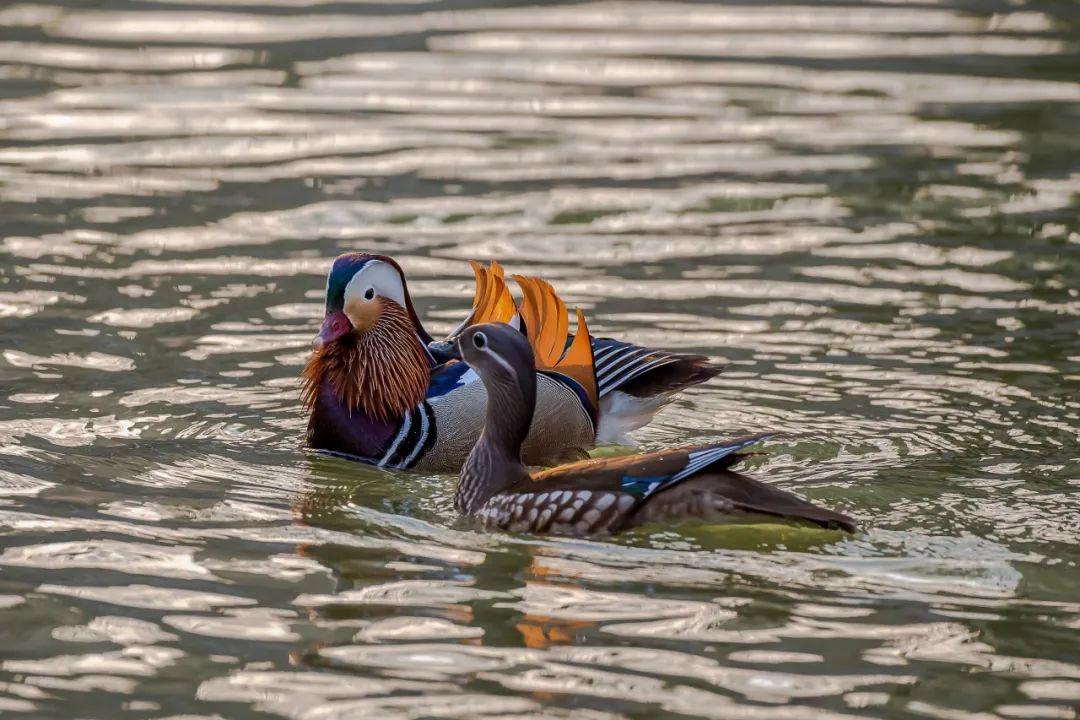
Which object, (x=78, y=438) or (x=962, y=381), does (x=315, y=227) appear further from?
(x=962, y=381)

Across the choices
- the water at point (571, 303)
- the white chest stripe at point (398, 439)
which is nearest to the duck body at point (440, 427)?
the white chest stripe at point (398, 439)

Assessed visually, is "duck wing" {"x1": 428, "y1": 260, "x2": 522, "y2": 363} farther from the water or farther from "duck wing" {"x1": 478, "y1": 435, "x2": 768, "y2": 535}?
"duck wing" {"x1": 478, "y1": 435, "x2": 768, "y2": 535}

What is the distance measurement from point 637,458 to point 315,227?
6.02m

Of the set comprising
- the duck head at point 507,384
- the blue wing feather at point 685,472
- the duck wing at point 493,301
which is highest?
the duck wing at point 493,301

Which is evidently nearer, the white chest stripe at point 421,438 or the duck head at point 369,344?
the white chest stripe at point 421,438

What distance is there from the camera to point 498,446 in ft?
31.1

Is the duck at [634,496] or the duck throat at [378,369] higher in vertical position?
the duck throat at [378,369]

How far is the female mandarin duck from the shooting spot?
10.5 m

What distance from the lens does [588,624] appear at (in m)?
7.71

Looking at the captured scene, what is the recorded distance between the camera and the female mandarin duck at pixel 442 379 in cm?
1048

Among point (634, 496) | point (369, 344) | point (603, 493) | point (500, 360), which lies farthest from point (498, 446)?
point (369, 344)

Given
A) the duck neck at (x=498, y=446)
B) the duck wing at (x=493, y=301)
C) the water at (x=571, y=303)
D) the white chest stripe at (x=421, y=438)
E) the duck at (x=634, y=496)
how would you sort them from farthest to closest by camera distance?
the duck wing at (x=493, y=301) → the white chest stripe at (x=421, y=438) → the duck neck at (x=498, y=446) → the duck at (x=634, y=496) → the water at (x=571, y=303)

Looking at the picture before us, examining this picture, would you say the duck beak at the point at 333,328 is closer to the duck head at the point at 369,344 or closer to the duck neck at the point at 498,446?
the duck head at the point at 369,344

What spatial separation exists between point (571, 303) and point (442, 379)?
7.70 ft
